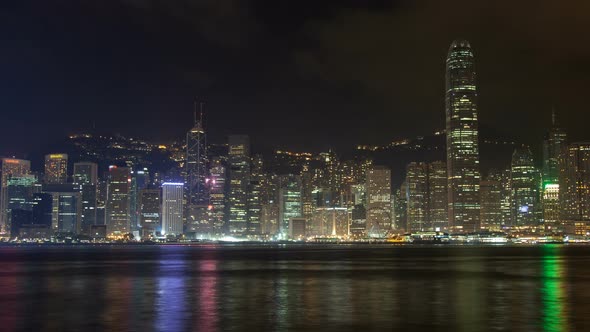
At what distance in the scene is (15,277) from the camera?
256 feet

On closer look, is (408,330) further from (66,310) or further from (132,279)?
(132,279)

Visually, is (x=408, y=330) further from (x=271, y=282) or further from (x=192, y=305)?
(x=271, y=282)

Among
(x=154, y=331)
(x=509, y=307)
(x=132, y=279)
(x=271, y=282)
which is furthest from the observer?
(x=132, y=279)

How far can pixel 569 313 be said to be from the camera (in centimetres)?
3975

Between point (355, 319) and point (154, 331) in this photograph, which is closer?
point (154, 331)

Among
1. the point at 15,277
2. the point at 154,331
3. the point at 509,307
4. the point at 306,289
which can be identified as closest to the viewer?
the point at 154,331

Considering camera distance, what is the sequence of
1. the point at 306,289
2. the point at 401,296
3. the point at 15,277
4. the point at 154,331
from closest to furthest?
the point at 154,331
the point at 401,296
the point at 306,289
the point at 15,277

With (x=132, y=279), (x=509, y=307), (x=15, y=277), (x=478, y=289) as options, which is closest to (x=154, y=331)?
(x=509, y=307)

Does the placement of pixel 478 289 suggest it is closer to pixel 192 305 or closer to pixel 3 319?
pixel 192 305

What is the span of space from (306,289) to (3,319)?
81.8 feet

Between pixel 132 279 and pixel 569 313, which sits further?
pixel 132 279

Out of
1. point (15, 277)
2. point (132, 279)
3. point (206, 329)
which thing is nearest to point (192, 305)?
point (206, 329)

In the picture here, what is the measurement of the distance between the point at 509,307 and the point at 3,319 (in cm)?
3028

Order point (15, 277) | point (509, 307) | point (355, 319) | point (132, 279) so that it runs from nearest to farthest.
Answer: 1. point (355, 319)
2. point (509, 307)
3. point (132, 279)
4. point (15, 277)
